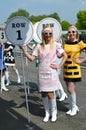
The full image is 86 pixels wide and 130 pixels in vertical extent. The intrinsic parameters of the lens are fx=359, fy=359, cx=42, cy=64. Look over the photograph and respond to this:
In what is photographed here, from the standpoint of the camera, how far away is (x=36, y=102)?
9047 mm

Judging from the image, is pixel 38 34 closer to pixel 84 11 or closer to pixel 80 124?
pixel 80 124

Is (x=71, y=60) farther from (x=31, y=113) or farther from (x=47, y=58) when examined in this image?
(x=31, y=113)

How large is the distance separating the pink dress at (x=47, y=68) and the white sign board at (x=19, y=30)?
0.32 meters

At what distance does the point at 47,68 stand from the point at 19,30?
3.01ft

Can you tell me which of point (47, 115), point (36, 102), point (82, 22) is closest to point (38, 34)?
point (36, 102)

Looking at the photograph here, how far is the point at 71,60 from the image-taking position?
734cm

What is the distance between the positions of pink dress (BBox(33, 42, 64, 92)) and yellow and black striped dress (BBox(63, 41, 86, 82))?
0.47m

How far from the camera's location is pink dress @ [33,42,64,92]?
6.83 m

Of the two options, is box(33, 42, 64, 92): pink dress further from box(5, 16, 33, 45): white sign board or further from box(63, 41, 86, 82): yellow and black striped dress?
box(63, 41, 86, 82): yellow and black striped dress

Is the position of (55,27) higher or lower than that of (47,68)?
higher

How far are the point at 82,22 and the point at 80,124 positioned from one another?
323ft

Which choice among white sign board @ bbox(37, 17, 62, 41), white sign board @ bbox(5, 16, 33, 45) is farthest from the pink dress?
white sign board @ bbox(37, 17, 62, 41)

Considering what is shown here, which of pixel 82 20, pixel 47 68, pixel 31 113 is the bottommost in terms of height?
pixel 31 113

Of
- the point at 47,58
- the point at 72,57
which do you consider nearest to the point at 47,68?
the point at 47,58
